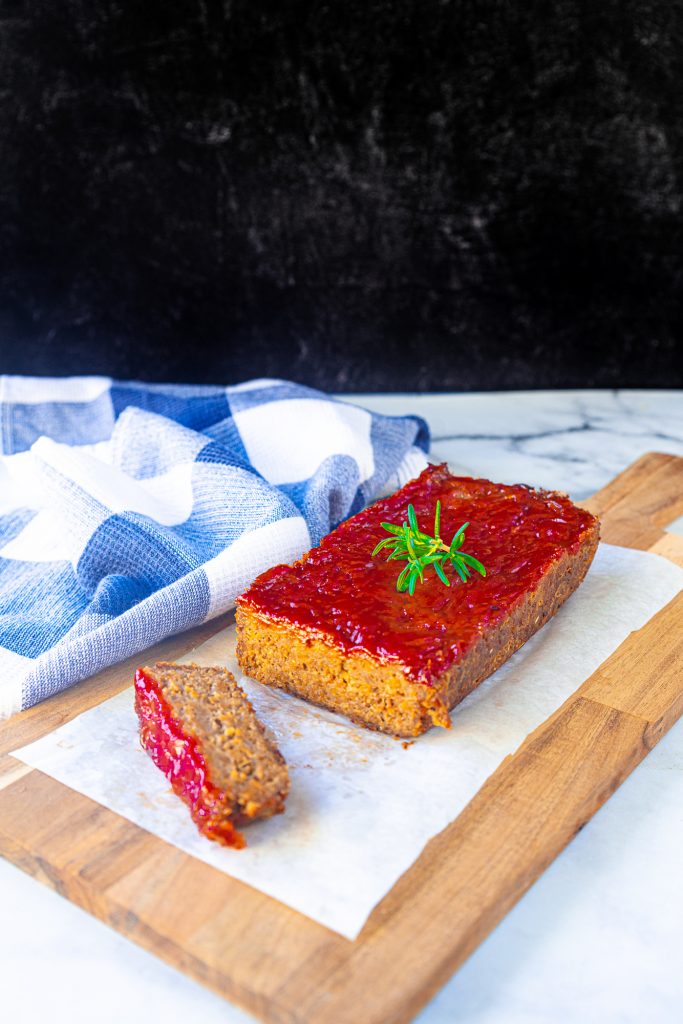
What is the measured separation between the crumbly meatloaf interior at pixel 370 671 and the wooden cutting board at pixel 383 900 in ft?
0.56

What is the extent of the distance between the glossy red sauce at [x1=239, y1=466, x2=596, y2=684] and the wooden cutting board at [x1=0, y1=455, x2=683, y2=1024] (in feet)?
0.81

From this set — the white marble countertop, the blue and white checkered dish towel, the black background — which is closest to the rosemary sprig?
the blue and white checkered dish towel

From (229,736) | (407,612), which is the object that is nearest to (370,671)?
(407,612)

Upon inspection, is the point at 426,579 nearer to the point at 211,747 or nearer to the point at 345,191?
the point at 211,747

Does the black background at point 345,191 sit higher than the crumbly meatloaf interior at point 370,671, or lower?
higher

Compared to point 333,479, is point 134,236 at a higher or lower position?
higher

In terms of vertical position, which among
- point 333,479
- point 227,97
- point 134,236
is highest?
point 227,97

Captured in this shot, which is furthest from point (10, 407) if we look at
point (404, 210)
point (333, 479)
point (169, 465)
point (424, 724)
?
point (424, 724)

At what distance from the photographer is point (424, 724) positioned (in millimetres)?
1951

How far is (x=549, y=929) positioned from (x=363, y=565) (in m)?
0.88

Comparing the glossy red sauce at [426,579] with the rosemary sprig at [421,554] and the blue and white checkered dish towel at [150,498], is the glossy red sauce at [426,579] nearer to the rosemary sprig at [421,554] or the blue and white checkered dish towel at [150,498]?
the rosemary sprig at [421,554]

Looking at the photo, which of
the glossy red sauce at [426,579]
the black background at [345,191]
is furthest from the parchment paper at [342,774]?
the black background at [345,191]

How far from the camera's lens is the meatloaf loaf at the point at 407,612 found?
196 centimetres

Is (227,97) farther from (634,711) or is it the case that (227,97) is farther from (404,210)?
(634,711)
